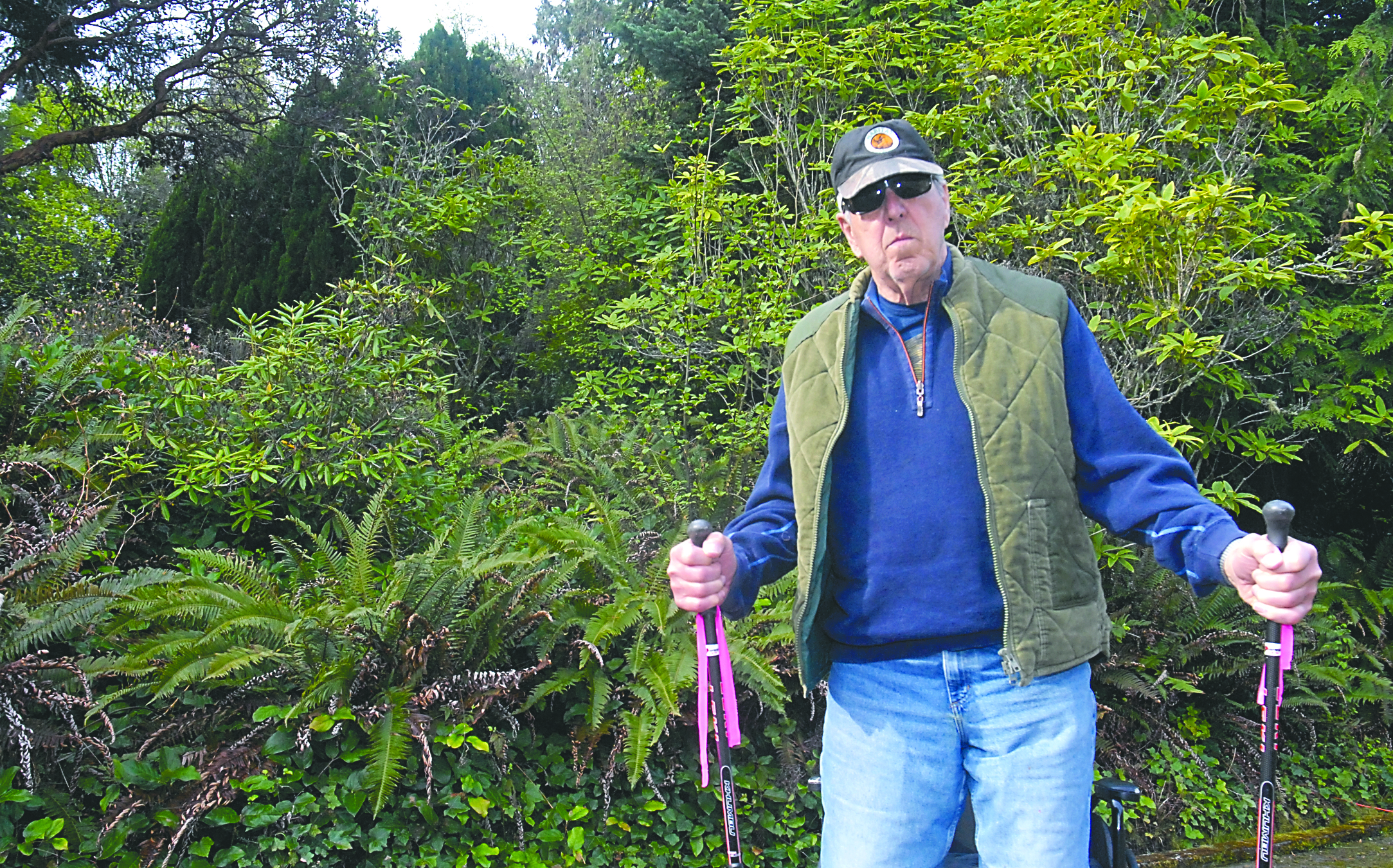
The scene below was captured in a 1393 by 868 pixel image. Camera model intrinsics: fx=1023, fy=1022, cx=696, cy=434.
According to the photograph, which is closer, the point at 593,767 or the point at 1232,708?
the point at 593,767

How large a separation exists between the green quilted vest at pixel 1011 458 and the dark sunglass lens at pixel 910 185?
0.59ft

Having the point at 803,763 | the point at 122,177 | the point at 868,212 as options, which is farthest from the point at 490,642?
the point at 122,177

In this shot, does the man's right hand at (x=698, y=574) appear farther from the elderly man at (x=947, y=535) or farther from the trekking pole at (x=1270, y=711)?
the trekking pole at (x=1270, y=711)

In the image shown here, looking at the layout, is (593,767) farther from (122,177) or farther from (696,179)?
(122,177)

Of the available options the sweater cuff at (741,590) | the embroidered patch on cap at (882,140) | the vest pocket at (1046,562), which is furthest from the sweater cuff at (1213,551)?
the embroidered patch on cap at (882,140)

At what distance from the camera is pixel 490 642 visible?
3.94m

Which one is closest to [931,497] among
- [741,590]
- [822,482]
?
[822,482]

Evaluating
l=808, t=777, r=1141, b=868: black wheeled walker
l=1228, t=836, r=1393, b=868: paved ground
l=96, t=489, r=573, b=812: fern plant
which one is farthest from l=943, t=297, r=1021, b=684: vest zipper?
l=1228, t=836, r=1393, b=868: paved ground

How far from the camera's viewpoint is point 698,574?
77.1 inches

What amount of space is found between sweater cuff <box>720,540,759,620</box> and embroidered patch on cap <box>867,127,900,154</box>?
867 mm

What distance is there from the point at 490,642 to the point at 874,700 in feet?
7.20

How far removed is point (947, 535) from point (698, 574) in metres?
0.50

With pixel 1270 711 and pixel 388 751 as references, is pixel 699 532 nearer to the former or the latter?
pixel 1270 711

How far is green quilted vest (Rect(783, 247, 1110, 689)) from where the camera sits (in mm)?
1946
